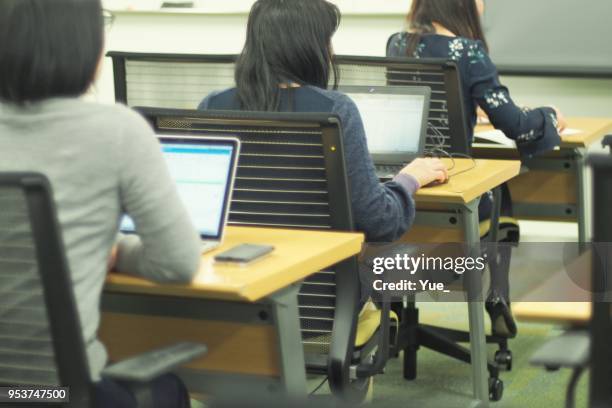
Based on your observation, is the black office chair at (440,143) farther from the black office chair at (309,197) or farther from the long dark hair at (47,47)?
the long dark hair at (47,47)

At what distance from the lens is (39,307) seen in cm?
180

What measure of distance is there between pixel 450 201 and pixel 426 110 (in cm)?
38

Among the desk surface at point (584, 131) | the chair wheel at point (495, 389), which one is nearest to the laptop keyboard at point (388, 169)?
the chair wheel at point (495, 389)

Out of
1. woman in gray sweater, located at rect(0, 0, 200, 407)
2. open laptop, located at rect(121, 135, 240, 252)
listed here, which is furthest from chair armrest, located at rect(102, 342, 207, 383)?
open laptop, located at rect(121, 135, 240, 252)

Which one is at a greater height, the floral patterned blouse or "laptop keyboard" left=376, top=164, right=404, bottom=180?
the floral patterned blouse

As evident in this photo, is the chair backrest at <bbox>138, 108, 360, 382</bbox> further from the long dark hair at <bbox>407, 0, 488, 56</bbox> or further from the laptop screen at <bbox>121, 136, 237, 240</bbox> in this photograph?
the long dark hair at <bbox>407, 0, 488, 56</bbox>

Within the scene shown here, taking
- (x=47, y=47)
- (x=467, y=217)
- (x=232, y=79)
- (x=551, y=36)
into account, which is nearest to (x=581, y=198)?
(x=467, y=217)

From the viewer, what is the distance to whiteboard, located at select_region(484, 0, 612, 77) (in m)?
5.34

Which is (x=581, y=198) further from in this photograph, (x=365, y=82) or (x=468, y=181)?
(x=468, y=181)

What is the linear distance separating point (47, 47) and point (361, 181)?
0.91m

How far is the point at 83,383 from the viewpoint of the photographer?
1.81 meters

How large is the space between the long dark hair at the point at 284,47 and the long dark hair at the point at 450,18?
1285 millimetres

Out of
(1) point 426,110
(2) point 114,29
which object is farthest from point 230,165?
(2) point 114,29

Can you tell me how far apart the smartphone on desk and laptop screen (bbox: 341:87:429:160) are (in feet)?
3.97
